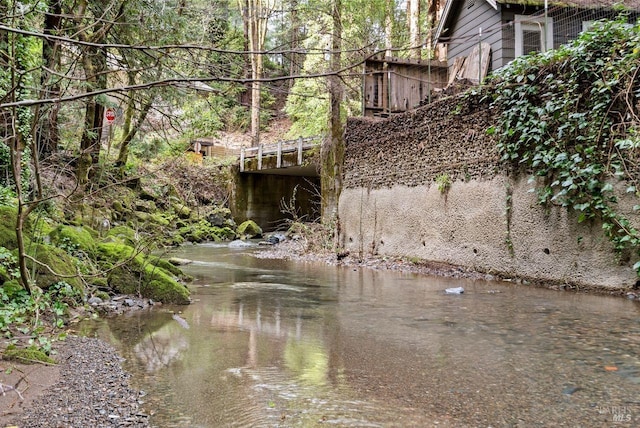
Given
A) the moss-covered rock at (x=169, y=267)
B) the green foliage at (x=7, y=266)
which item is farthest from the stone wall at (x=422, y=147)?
the green foliage at (x=7, y=266)

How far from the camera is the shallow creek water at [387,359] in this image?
308 centimetres

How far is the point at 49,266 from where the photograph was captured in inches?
230

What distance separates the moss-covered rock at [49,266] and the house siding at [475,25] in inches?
443

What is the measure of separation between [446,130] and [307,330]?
6630 millimetres

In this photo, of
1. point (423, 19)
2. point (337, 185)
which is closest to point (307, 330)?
point (337, 185)

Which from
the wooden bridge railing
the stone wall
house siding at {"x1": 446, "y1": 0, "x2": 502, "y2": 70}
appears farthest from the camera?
the wooden bridge railing

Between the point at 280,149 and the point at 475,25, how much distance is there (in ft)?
34.1

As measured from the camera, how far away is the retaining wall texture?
301 inches

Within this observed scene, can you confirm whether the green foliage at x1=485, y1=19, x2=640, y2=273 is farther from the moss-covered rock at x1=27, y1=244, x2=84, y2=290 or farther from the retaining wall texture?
the moss-covered rock at x1=27, y1=244, x2=84, y2=290

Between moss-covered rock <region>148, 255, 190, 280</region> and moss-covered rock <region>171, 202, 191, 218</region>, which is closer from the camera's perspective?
moss-covered rock <region>148, 255, 190, 280</region>

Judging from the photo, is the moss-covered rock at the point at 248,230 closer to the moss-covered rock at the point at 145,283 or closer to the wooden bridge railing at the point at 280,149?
the wooden bridge railing at the point at 280,149

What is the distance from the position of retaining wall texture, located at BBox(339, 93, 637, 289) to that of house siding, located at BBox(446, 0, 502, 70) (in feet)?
12.7

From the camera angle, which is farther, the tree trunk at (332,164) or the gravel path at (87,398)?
the tree trunk at (332,164)

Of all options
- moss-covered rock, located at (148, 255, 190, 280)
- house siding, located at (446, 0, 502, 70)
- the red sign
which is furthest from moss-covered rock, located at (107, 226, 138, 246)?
house siding, located at (446, 0, 502, 70)
